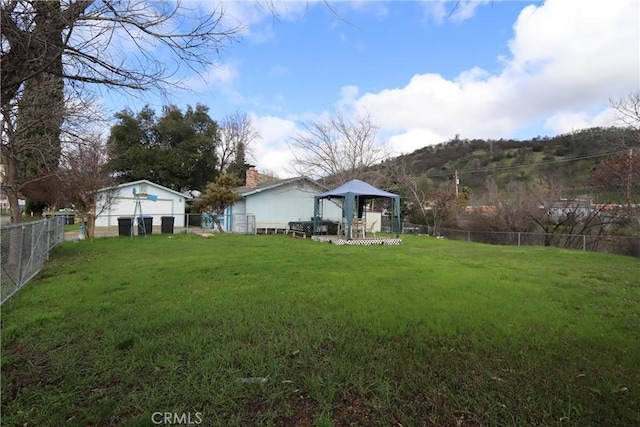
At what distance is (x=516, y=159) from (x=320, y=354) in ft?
148

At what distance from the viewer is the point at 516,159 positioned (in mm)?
41406

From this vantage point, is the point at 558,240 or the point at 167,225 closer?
the point at 558,240

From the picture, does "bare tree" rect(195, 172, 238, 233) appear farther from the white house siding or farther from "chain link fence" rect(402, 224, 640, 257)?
"chain link fence" rect(402, 224, 640, 257)

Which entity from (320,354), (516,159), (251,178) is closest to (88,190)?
(320,354)

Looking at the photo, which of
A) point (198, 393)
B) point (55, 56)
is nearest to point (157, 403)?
point (198, 393)

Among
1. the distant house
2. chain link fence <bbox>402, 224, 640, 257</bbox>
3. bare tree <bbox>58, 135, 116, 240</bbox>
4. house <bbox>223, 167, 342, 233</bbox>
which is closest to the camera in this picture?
bare tree <bbox>58, 135, 116, 240</bbox>

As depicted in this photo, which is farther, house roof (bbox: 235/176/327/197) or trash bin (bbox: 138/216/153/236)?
house roof (bbox: 235/176/327/197)

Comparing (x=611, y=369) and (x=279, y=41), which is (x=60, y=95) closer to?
(x=279, y=41)

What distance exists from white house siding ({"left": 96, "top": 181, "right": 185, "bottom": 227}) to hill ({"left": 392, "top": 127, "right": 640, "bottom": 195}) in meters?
18.5

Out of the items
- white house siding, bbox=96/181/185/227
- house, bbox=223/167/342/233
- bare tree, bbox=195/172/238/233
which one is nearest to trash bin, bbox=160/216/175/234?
bare tree, bbox=195/172/238/233

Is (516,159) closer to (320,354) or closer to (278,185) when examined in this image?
(278,185)

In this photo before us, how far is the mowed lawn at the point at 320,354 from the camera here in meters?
2.40

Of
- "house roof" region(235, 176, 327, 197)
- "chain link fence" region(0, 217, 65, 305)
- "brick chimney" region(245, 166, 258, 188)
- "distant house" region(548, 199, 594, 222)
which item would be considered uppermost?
"brick chimney" region(245, 166, 258, 188)

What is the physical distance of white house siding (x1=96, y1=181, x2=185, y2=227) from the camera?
26.1 m
